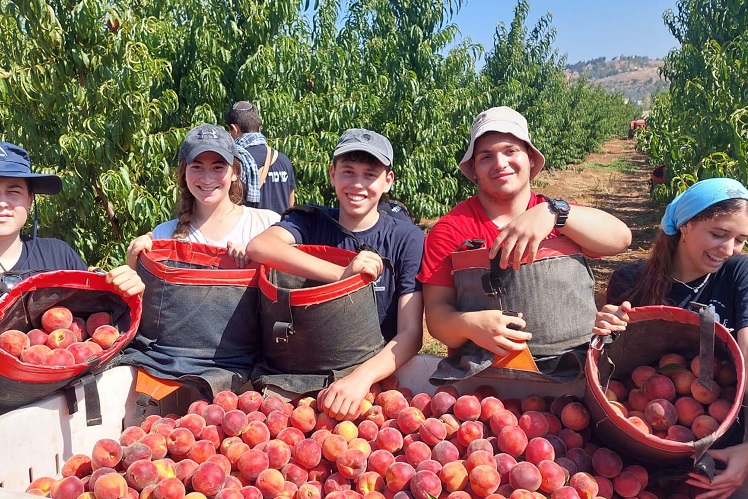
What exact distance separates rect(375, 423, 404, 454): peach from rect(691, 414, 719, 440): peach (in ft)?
2.77

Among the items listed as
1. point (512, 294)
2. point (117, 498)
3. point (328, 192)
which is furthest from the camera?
point (328, 192)

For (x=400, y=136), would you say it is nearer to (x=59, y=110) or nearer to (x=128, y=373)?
(x=59, y=110)

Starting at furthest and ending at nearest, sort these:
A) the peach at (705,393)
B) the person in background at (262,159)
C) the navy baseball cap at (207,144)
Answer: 1. the person in background at (262,159)
2. the navy baseball cap at (207,144)
3. the peach at (705,393)

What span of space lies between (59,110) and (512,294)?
155 inches

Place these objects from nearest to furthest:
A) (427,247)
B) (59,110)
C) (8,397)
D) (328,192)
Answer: (8,397) → (427,247) → (59,110) → (328,192)

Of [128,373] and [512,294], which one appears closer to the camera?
[512,294]

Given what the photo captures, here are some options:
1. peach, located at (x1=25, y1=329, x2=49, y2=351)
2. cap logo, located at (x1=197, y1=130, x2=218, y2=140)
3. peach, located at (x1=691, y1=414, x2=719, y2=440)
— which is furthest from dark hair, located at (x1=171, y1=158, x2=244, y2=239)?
peach, located at (x1=691, y1=414, x2=719, y2=440)

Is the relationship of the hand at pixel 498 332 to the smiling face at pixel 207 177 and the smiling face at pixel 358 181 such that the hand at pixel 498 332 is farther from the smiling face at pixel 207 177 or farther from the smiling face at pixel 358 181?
the smiling face at pixel 207 177

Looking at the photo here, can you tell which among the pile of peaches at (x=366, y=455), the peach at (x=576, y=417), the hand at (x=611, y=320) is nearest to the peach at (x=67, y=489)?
the pile of peaches at (x=366, y=455)

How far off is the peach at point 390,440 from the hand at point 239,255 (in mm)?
852

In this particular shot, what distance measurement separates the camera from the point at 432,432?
176 cm

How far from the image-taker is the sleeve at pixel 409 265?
6.97ft

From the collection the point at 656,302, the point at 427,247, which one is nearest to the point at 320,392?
A: the point at 427,247

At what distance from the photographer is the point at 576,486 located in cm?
158
